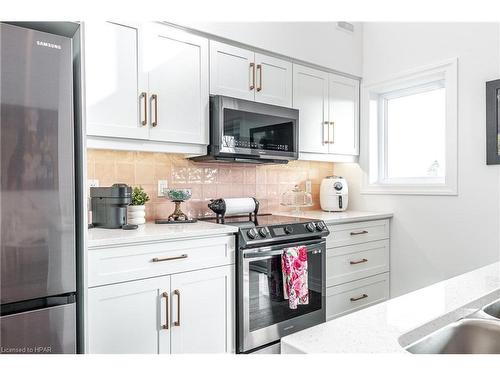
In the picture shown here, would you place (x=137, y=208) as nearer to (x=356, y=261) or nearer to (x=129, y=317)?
(x=129, y=317)

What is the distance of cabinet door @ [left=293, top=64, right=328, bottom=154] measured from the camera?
2.91 m

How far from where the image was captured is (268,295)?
2219 millimetres

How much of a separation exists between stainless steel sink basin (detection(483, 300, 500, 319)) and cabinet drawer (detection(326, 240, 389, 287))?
4.90 feet

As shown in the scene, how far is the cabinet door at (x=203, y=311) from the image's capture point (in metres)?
1.90

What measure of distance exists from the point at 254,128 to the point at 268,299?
45.2 inches

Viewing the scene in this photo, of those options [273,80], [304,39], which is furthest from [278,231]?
[304,39]

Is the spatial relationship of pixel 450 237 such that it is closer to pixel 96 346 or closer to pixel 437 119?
pixel 437 119

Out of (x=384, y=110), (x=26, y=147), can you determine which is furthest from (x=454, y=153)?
(x=26, y=147)

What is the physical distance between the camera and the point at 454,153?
2691mm

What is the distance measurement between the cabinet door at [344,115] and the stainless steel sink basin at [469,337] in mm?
2287

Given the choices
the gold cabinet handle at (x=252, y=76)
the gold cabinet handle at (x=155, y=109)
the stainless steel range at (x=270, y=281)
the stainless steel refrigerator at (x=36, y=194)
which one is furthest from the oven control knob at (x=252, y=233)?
the gold cabinet handle at (x=252, y=76)

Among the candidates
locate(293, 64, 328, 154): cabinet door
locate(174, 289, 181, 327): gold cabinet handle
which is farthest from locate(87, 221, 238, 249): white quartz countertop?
locate(293, 64, 328, 154): cabinet door

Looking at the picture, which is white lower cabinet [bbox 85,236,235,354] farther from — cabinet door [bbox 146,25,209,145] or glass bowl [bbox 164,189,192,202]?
cabinet door [bbox 146,25,209,145]

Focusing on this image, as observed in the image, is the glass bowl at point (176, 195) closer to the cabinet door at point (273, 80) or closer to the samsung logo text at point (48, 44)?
the cabinet door at point (273, 80)
